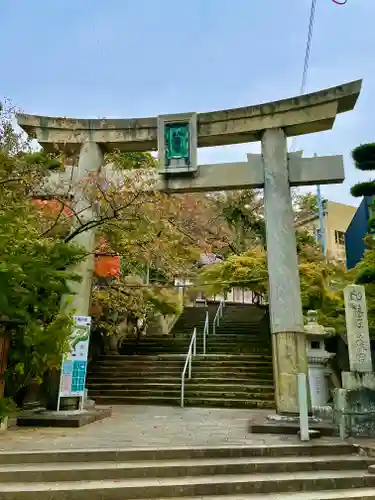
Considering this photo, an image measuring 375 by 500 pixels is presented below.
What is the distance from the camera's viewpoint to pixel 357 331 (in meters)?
6.73

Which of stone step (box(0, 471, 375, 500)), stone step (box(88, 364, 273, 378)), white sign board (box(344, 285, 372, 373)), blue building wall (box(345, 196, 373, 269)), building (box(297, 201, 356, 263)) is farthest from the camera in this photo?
building (box(297, 201, 356, 263))

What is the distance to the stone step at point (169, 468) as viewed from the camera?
4.63 metres

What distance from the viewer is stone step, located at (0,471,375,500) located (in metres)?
4.27

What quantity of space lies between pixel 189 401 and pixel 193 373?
1476 mm

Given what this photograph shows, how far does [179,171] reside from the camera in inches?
345

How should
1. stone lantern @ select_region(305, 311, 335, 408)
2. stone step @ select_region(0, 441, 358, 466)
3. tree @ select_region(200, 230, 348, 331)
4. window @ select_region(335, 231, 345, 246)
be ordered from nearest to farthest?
stone step @ select_region(0, 441, 358, 466), stone lantern @ select_region(305, 311, 335, 408), tree @ select_region(200, 230, 348, 331), window @ select_region(335, 231, 345, 246)

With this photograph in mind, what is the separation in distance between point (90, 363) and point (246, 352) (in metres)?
5.21

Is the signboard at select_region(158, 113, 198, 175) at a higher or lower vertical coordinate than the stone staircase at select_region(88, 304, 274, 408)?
higher

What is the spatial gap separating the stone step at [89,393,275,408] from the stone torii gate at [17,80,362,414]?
13.3 ft

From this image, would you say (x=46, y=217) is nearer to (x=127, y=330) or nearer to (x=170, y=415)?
(x=170, y=415)

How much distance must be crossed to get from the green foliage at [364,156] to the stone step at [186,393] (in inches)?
248

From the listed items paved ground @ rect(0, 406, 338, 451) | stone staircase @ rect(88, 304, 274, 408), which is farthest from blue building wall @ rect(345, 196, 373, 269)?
paved ground @ rect(0, 406, 338, 451)

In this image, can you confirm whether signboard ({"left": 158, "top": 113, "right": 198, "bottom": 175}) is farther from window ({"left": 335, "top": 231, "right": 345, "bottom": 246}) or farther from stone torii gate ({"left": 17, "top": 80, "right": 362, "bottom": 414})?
window ({"left": 335, "top": 231, "right": 345, "bottom": 246})

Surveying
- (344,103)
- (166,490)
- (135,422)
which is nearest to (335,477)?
(166,490)
